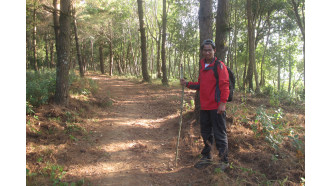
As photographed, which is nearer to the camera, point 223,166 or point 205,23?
point 223,166

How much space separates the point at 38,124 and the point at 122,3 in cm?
1704

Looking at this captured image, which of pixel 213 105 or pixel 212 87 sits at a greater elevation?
pixel 212 87

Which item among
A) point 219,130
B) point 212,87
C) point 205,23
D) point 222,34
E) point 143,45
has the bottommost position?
point 219,130

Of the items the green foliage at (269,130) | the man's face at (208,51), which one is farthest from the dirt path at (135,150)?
the man's face at (208,51)

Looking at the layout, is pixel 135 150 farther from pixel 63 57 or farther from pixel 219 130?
pixel 63 57

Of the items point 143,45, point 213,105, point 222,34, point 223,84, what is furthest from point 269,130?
point 143,45

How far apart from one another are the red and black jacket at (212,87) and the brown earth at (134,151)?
1186 millimetres

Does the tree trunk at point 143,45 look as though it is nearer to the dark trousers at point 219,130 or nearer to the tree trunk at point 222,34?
the tree trunk at point 222,34

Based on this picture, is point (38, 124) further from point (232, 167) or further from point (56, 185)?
point (232, 167)

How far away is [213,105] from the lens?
347 cm

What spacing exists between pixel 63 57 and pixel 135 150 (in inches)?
161

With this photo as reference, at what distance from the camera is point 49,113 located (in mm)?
5242

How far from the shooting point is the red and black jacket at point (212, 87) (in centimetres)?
327

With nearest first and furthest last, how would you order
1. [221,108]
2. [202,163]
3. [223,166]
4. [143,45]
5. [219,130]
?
[221,108] < [223,166] < [219,130] < [202,163] < [143,45]
